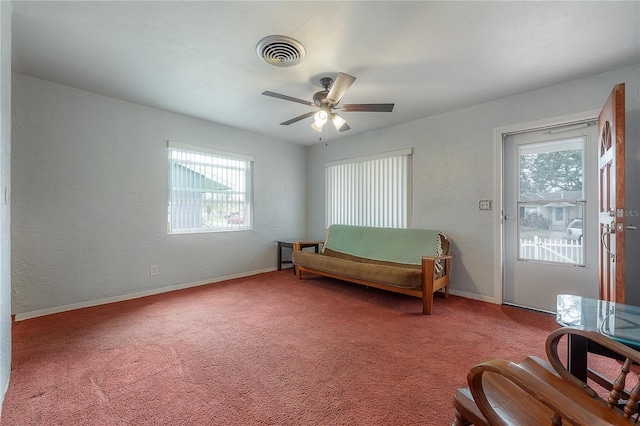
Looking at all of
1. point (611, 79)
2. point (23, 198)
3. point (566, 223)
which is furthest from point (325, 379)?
point (611, 79)

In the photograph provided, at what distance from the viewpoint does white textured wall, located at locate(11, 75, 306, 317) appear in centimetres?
261

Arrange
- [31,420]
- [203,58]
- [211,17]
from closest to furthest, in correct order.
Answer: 1. [31,420]
2. [211,17]
3. [203,58]

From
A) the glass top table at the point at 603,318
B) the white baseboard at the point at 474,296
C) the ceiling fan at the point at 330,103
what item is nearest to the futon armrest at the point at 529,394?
the glass top table at the point at 603,318

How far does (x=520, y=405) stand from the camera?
3.27 feet

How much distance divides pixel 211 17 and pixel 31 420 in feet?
8.20

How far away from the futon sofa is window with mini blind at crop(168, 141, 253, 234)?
3.74 feet

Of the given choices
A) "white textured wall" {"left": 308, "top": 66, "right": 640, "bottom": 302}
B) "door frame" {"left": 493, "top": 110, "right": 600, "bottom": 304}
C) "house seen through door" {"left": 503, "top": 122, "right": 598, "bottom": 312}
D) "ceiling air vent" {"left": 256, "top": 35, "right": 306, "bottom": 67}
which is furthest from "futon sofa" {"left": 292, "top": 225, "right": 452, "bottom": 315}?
"ceiling air vent" {"left": 256, "top": 35, "right": 306, "bottom": 67}

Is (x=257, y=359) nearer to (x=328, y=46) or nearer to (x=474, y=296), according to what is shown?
(x=328, y=46)

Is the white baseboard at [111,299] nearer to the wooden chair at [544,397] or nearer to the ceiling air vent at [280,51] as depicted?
the ceiling air vent at [280,51]

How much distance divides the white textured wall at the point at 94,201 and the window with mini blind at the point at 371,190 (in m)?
1.89

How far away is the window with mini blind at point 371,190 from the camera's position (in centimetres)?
397

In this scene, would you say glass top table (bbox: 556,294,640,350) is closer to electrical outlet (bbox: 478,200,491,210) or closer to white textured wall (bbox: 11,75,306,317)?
electrical outlet (bbox: 478,200,491,210)

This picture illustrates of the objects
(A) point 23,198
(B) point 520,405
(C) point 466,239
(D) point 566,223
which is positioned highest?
(A) point 23,198

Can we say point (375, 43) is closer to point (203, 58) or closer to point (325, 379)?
point (203, 58)
